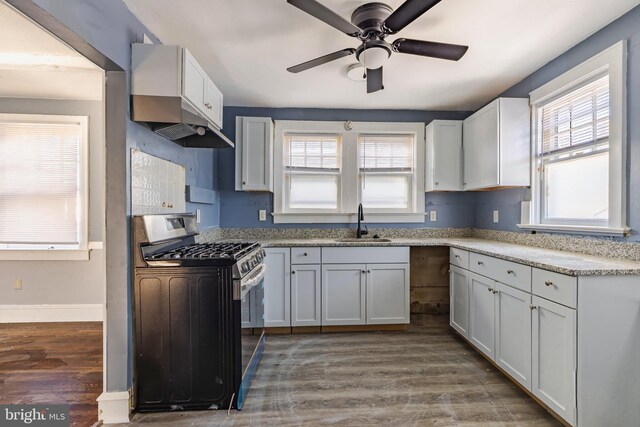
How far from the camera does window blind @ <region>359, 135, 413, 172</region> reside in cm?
320

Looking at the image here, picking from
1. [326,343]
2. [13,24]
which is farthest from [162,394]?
[13,24]

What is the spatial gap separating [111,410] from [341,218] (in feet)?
7.78

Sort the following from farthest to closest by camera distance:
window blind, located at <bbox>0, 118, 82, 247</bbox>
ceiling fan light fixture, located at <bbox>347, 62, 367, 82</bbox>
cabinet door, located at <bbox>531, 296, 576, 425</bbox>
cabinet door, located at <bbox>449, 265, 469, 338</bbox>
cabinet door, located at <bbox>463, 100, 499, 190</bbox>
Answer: window blind, located at <bbox>0, 118, 82, 247</bbox>, cabinet door, located at <bbox>463, 100, 499, 190</bbox>, cabinet door, located at <bbox>449, 265, 469, 338</bbox>, ceiling fan light fixture, located at <bbox>347, 62, 367, 82</bbox>, cabinet door, located at <bbox>531, 296, 576, 425</bbox>

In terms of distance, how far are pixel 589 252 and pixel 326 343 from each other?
2047 millimetres

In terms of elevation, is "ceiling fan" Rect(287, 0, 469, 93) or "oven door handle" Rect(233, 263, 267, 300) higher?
"ceiling fan" Rect(287, 0, 469, 93)

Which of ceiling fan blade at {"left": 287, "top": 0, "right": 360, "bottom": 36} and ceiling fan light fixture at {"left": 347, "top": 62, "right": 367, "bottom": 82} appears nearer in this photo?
ceiling fan blade at {"left": 287, "top": 0, "right": 360, "bottom": 36}

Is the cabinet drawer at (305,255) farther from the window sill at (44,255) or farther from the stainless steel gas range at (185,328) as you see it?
the window sill at (44,255)

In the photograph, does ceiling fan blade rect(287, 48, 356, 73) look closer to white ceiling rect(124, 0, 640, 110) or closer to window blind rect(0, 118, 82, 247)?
→ white ceiling rect(124, 0, 640, 110)

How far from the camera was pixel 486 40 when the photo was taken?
6.30 ft

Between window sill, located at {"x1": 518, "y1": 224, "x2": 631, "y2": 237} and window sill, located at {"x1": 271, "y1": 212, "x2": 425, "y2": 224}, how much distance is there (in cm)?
106

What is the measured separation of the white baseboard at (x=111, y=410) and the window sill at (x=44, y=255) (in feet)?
6.50

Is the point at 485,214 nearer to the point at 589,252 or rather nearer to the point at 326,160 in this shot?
the point at 589,252

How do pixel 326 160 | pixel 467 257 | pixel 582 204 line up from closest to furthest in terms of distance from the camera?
1. pixel 582 204
2. pixel 467 257
3. pixel 326 160

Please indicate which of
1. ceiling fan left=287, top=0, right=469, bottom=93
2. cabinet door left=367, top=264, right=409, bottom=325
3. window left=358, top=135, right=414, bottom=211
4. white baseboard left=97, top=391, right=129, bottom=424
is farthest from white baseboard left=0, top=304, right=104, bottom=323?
ceiling fan left=287, top=0, right=469, bottom=93
